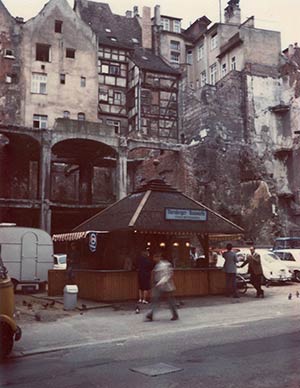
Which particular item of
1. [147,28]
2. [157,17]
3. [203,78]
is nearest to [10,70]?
[147,28]

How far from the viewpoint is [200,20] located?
6488 centimetres

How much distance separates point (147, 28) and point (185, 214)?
154ft

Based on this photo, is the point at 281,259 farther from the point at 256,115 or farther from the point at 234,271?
the point at 256,115

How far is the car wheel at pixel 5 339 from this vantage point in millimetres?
9289

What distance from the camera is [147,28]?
61406 mm

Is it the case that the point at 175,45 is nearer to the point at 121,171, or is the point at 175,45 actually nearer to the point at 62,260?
the point at 121,171

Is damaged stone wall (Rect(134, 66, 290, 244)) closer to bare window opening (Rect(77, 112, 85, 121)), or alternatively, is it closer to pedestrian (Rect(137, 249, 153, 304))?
bare window opening (Rect(77, 112, 85, 121))

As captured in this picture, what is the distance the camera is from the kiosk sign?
19.2 m

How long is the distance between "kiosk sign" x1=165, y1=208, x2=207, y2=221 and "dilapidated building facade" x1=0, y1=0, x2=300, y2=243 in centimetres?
A: 2065

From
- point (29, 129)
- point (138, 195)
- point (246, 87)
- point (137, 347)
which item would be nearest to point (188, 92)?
point (246, 87)

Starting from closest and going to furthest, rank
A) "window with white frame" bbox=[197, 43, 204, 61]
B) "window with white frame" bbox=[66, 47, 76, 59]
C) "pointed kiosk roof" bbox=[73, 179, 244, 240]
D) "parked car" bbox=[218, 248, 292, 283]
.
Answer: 1. "pointed kiosk roof" bbox=[73, 179, 244, 240]
2. "parked car" bbox=[218, 248, 292, 283]
3. "window with white frame" bbox=[66, 47, 76, 59]
4. "window with white frame" bbox=[197, 43, 204, 61]

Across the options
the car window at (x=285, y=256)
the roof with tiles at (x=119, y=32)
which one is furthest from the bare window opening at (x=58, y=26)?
the car window at (x=285, y=256)

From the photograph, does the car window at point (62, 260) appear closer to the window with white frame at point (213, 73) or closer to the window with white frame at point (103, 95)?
the window with white frame at point (103, 95)

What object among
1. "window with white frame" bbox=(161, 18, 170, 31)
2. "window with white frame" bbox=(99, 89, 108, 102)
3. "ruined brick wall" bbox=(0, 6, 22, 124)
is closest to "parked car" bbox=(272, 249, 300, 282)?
"ruined brick wall" bbox=(0, 6, 22, 124)
